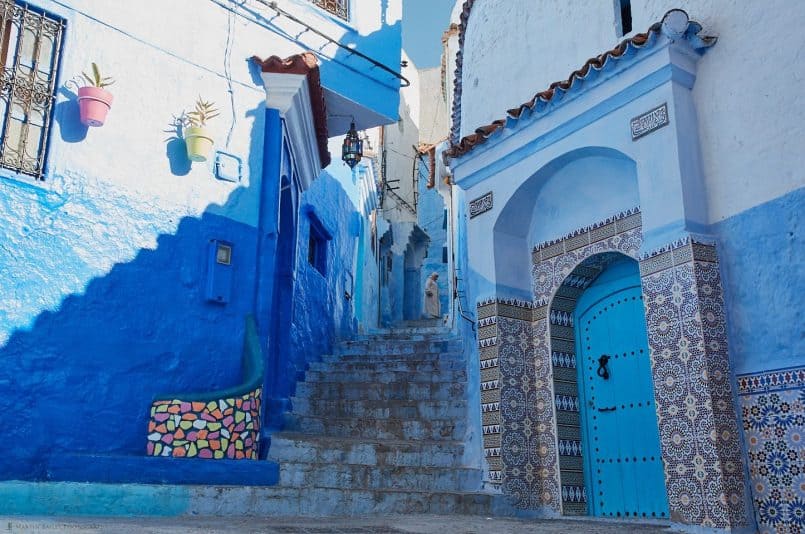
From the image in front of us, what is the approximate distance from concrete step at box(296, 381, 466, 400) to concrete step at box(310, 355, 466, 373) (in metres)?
0.48

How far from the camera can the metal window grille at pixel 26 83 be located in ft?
18.8

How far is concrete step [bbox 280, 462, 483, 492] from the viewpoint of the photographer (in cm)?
635

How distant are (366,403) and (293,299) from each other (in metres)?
1.65

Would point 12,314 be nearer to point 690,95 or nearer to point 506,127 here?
point 506,127

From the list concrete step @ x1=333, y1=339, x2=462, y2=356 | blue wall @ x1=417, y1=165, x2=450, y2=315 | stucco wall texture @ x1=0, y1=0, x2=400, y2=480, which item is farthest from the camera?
blue wall @ x1=417, y1=165, x2=450, y2=315

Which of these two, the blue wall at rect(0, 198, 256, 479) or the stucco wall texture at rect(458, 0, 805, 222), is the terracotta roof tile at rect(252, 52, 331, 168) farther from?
the stucco wall texture at rect(458, 0, 805, 222)

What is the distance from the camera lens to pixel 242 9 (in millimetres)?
7762

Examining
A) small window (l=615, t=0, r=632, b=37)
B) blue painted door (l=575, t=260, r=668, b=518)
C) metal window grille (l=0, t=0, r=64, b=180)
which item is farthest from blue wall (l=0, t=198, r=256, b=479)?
small window (l=615, t=0, r=632, b=37)

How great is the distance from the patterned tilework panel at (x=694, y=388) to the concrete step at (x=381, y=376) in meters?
3.33

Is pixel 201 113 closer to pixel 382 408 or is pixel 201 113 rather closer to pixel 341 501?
pixel 382 408

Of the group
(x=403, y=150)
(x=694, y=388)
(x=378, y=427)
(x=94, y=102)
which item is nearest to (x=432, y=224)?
(x=403, y=150)

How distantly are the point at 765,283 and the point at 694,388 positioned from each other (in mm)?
823

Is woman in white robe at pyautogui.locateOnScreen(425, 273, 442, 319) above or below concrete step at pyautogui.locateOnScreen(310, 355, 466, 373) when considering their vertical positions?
above

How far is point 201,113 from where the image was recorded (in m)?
6.88
